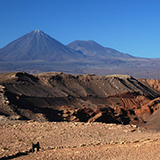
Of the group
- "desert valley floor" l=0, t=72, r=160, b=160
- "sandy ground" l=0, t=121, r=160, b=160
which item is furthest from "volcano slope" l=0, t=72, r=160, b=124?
"sandy ground" l=0, t=121, r=160, b=160

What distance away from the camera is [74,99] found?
134 ft

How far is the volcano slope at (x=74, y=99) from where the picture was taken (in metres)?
27.0

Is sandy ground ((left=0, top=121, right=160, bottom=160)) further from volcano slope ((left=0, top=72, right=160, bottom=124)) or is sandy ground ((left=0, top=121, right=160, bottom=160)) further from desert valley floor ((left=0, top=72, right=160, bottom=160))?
volcano slope ((left=0, top=72, right=160, bottom=124))

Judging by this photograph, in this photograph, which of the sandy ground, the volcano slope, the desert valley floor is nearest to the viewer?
the sandy ground

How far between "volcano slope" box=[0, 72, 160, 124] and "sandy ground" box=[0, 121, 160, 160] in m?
9.86

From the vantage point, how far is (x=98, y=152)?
8336 millimetres

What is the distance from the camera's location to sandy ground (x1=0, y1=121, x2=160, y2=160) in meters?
8.16

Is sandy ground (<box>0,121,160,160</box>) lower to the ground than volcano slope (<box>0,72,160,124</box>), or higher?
higher

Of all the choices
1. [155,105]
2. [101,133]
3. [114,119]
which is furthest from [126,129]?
[155,105]

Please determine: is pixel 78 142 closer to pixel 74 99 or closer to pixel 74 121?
pixel 74 121

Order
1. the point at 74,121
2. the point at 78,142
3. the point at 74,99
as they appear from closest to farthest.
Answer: the point at 78,142, the point at 74,121, the point at 74,99

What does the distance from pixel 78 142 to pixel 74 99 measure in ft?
101

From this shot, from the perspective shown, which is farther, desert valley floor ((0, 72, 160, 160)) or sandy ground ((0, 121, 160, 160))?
desert valley floor ((0, 72, 160, 160))

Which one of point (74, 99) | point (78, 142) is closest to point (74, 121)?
point (74, 99)
